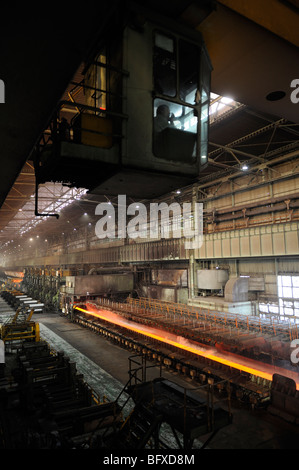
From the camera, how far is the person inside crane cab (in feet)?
9.19

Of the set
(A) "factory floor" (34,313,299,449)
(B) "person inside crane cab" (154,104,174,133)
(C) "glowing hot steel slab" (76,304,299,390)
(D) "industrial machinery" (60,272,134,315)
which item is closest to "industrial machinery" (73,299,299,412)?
(C) "glowing hot steel slab" (76,304,299,390)

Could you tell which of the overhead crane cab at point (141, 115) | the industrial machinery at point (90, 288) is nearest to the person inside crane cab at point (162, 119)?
the overhead crane cab at point (141, 115)

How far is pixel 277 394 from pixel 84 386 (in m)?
4.68

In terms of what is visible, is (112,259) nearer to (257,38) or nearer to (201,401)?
(201,401)

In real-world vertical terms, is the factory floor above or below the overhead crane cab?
below

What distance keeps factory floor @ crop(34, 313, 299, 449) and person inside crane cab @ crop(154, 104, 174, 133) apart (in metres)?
6.12

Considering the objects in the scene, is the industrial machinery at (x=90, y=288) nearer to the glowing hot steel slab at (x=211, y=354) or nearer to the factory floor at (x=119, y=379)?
the factory floor at (x=119, y=379)

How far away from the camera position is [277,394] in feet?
23.1

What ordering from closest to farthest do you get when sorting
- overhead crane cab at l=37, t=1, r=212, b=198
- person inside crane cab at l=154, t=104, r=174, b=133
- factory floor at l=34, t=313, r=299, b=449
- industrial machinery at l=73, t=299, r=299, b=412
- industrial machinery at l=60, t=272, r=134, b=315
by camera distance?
overhead crane cab at l=37, t=1, r=212, b=198
person inside crane cab at l=154, t=104, r=174, b=133
factory floor at l=34, t=313, r=299, b=449
industrial machinery at l=73, t=299, r=299, b=412
industrial machinery at l=60, t=272, r=134, b=315

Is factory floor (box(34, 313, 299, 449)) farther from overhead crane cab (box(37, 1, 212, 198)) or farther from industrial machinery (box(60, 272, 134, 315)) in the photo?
overhead crane cab (box(37, 1, 212, 198))

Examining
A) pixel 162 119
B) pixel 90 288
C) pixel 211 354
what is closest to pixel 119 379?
pixel 211 354

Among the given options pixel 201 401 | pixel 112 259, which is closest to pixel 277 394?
pixel 201 401

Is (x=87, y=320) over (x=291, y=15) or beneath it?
beneath
